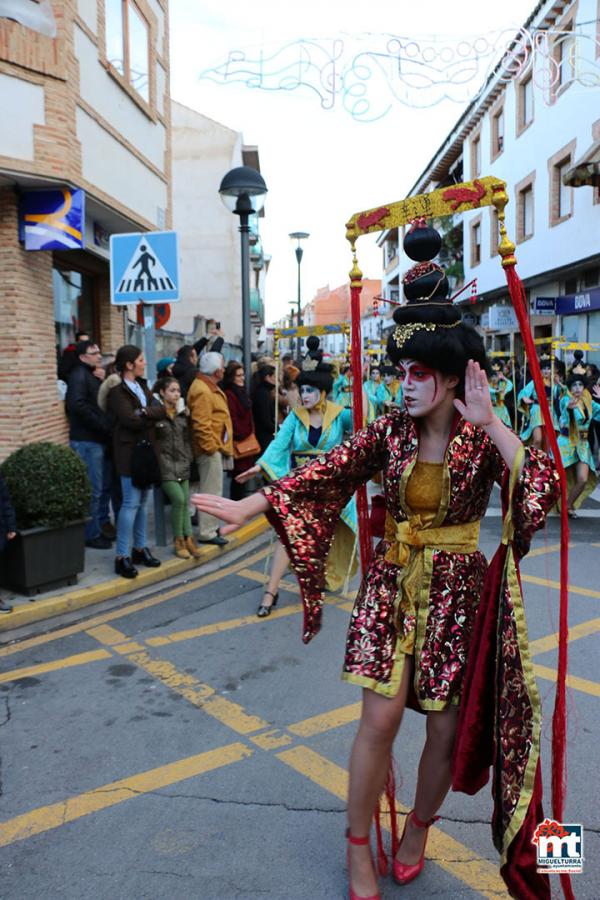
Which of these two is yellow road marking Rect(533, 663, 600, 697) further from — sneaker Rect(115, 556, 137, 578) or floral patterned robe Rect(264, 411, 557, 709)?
sneaker Rect(115, 556, 137, 578)

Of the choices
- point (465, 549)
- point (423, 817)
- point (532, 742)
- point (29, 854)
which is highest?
point (465, 549)

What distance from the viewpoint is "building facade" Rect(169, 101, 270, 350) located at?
3152 centimetres

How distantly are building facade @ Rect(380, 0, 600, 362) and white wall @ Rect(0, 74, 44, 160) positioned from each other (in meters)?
8.08

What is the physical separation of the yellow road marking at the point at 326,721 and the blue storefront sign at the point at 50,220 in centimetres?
607

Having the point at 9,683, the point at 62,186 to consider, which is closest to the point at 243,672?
the point at 9,683

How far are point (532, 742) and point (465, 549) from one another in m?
0.61

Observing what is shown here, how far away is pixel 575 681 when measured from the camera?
4.27 m

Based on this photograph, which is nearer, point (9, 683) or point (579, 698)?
point (579, 698)

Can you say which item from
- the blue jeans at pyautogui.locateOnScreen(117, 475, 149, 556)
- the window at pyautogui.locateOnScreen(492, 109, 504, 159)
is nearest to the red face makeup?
the blue jeans at pyautogui.locateOnScreen(117, 475, 149, 556)

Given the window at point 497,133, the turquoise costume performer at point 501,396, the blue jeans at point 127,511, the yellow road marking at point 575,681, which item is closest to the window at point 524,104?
the window at point 497,133

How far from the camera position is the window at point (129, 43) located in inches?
Result: 393

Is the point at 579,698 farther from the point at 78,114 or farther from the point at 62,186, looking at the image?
the point at 78,114

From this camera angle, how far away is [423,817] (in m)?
2.63

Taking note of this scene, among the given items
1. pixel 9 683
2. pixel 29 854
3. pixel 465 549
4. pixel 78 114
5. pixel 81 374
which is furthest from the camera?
pixel 78 114
